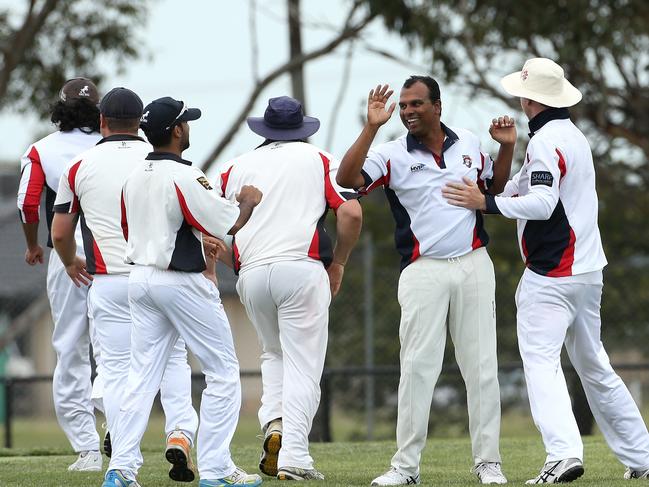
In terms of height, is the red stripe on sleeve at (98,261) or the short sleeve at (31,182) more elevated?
the short sleeve at (31,182)

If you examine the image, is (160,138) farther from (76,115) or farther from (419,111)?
(76,115)

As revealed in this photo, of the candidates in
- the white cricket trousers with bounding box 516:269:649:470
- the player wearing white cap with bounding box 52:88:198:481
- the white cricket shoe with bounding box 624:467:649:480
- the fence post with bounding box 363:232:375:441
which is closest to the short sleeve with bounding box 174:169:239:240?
the player wearing white cap with bounding box 52:88:198:481

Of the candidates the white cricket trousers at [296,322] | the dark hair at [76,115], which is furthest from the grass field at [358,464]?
the dark hair at [76,115]

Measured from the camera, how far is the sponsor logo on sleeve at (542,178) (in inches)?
298

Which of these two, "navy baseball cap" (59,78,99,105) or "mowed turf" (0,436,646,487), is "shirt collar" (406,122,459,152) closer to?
"mowed turf" (0,436,646,487)

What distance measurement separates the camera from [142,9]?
65.3ft

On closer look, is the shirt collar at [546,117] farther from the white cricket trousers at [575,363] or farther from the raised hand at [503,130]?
the white cricket trousers at [575,363]

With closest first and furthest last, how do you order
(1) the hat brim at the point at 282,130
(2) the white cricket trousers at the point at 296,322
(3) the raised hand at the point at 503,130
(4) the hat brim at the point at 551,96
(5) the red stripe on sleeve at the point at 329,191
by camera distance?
(4) the hat brim at the point at 551,96 < (3) the raised hand at the point at 503,130 < (2) the white cricket trousers at the point at 296,322 < (5) the red stripe on sleeve at the point at 329,191 < (1) the hat brim at the point at 282,130

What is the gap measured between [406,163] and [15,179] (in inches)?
1567

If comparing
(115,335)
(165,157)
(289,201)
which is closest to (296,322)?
(289,201)

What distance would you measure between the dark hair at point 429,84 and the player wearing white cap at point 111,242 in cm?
151

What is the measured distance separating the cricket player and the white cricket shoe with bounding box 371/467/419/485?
52 cm

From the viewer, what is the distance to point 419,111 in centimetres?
783

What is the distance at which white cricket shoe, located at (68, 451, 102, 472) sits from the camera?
8969 millimetres
